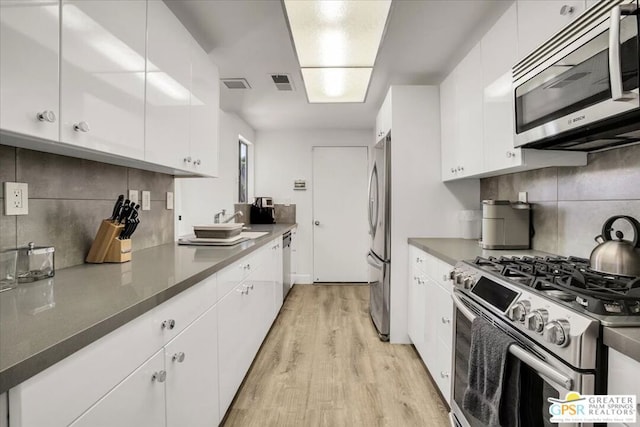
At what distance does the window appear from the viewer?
4732 mm

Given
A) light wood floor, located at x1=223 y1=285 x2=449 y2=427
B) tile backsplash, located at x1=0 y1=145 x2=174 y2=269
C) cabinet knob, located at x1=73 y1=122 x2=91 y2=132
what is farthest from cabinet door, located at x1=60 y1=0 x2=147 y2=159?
light wood floor, located at x1=223 y1=285 x2=449 y2=427

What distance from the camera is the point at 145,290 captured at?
1043mm

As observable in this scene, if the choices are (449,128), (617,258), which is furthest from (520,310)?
(449,128)

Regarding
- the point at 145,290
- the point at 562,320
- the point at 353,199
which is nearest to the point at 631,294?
the point at 562,320

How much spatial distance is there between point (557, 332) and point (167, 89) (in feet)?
6.09

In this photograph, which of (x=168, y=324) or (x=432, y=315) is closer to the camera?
(x=168, y=324)

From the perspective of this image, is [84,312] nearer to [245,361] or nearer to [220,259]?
[220,259]

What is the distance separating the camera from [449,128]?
8.63ft

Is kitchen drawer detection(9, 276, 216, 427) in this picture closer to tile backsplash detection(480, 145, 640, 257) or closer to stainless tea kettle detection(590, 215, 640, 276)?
stainless tea kettle detection(590, 215, 640, 276)

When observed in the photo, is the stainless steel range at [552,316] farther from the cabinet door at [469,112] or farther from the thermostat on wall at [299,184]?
the thermostat on wall at [299,184]

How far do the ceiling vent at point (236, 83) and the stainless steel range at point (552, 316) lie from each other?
2.54 m

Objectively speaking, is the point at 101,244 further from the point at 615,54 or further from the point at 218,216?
the point at 218,216

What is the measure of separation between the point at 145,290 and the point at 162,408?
1.21 feet

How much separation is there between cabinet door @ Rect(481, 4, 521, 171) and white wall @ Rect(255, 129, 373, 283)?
3.13 meters
